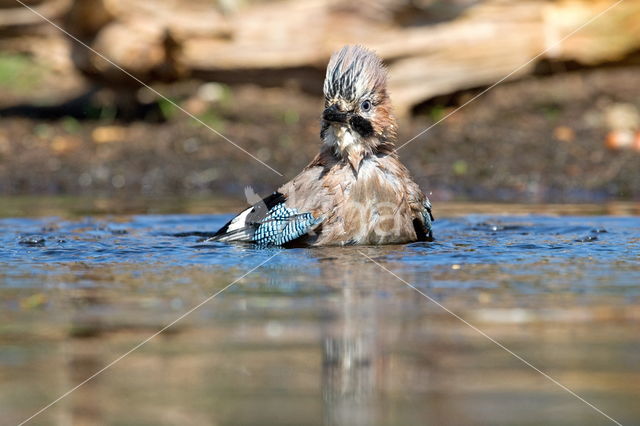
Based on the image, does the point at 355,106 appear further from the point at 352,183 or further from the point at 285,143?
the point at 285,143

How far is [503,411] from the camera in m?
3.53

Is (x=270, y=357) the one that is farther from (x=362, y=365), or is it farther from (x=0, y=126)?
(x=0, y=126)

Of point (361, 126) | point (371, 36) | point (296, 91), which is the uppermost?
point (371, 36)

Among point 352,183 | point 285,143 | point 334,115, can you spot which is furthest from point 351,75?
point 285,143

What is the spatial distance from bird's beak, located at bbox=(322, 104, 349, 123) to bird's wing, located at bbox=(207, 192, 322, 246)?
25.6 inches

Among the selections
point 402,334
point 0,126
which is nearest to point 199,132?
point 0,126

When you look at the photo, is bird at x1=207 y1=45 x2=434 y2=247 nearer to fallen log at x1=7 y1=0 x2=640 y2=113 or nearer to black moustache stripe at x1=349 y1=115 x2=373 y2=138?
black moustache stripe at x1=349 y1=115 x2=373 y2=138

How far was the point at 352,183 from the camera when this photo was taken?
710 cm

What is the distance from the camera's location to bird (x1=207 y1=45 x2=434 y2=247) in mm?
7051

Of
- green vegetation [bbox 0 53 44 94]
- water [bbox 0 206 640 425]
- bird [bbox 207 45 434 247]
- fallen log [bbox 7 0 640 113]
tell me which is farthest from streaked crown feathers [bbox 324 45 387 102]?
green vegetation [bbox 0 53 44 94]

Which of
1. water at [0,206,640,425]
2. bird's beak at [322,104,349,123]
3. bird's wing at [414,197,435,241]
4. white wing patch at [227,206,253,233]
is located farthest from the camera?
white wing patch at [227,206,253,233]

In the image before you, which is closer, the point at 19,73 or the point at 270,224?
the point at 270,224

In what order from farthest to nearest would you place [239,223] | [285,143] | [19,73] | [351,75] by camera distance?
1. [19,73]
2. [285,143]
3. [239,223]
4. [351,75]

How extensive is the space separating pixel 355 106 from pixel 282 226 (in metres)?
0.96
